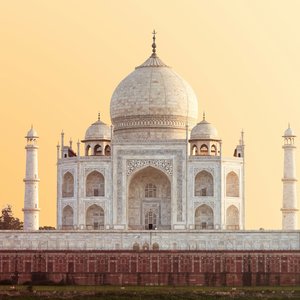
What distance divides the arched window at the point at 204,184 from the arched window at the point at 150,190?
1.73 m

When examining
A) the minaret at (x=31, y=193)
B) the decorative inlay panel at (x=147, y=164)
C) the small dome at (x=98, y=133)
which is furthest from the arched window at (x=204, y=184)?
the minaret at (x=31, y=193)

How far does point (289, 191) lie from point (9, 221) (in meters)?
18.6

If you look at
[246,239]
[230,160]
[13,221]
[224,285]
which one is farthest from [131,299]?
[13,221]

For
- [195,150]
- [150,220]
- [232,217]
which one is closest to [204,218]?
[232,217]

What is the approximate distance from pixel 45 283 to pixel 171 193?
27.1 ft

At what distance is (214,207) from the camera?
5284 centimetres

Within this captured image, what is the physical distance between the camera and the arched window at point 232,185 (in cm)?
5375

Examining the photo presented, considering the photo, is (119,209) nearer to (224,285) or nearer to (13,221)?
(224,285)

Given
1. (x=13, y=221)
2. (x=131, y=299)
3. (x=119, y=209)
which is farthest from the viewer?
(x=13, y=221)

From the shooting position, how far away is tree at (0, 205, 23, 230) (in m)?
66.7

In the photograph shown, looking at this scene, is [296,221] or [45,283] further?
[296,221]

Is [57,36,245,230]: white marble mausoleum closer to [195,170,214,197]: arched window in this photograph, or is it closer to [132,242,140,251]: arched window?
[195,170,214,197]: arched window

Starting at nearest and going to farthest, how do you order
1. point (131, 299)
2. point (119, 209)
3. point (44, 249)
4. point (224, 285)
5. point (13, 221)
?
point (131, 299)
point (224, 285)
point (44, 249)
point (119, 209)
point (13, 221)

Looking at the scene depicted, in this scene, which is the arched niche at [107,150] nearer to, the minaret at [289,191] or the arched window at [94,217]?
the arched window at [94,217]
